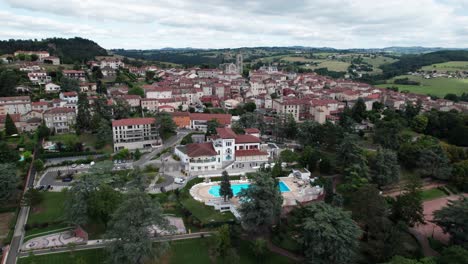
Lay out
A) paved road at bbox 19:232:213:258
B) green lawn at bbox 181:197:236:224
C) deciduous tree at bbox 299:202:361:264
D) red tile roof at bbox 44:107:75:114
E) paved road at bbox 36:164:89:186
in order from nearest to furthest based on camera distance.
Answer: deciduous tree at bbox 299:202:361:264 < paved road at bbox 19:232:213:258 < green lawn at bbox 181:197:236:224 < paved road at bbox 36:164:89:186 < red tile roof at bbox 44:107:75:114

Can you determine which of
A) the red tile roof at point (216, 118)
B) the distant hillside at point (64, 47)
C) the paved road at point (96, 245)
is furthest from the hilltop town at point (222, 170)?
the distant hillside at point (64, 47)

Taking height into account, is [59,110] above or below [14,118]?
above

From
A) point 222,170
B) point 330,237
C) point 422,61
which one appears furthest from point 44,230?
point 422,61

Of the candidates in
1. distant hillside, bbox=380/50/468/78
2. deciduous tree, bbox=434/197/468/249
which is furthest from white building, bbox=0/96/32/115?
distant hillside, bbox=380/50/468/78

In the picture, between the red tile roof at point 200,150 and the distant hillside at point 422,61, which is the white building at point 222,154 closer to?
the red tile roof at point 200,150

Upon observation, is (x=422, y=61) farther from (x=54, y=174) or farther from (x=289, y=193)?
(x=54, y=174)

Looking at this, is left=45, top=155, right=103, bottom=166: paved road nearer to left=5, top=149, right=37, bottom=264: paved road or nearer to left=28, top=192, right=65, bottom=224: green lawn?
left=5, top=149, right=37, bottom=264: paved road

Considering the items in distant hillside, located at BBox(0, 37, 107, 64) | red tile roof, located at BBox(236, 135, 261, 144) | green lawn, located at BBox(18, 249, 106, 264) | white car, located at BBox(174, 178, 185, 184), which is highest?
distant hillside, located at BBox(0, 37, 107, 64)
